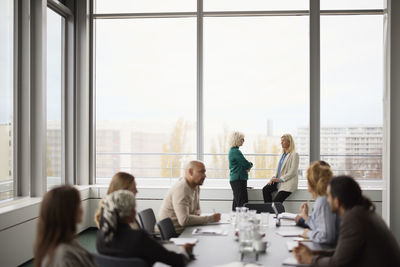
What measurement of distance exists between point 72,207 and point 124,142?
212 inches

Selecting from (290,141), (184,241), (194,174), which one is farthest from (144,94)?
(184,241)

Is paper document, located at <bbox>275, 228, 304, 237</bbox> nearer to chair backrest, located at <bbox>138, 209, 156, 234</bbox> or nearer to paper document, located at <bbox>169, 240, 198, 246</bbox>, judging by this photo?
paper document, located at <bbox>169, 240, 198, 246</bbox>

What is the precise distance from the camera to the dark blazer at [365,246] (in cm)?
245

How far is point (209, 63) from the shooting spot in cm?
713

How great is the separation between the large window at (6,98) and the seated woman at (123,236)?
314 centimetres

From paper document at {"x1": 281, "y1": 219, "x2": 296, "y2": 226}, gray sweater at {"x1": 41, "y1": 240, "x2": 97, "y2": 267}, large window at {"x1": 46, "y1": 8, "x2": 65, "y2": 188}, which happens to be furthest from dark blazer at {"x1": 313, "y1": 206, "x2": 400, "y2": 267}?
large window at {"x1": 46, "y1": 8, "x2": 65, "y2": 188}

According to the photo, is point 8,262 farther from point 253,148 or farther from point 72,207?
point 253,148

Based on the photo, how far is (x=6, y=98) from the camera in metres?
5.07

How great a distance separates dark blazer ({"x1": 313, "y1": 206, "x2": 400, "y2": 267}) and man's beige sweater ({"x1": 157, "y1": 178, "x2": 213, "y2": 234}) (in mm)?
1556

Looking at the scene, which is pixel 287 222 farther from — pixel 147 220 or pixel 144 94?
pixel 144 94

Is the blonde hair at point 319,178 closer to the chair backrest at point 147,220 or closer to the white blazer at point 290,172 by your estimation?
the chair backrest at point 147,220

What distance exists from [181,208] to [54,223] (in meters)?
1.84

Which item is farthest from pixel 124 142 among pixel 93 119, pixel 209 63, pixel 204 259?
pixel 204 259

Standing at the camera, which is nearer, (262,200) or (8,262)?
(8,262)
